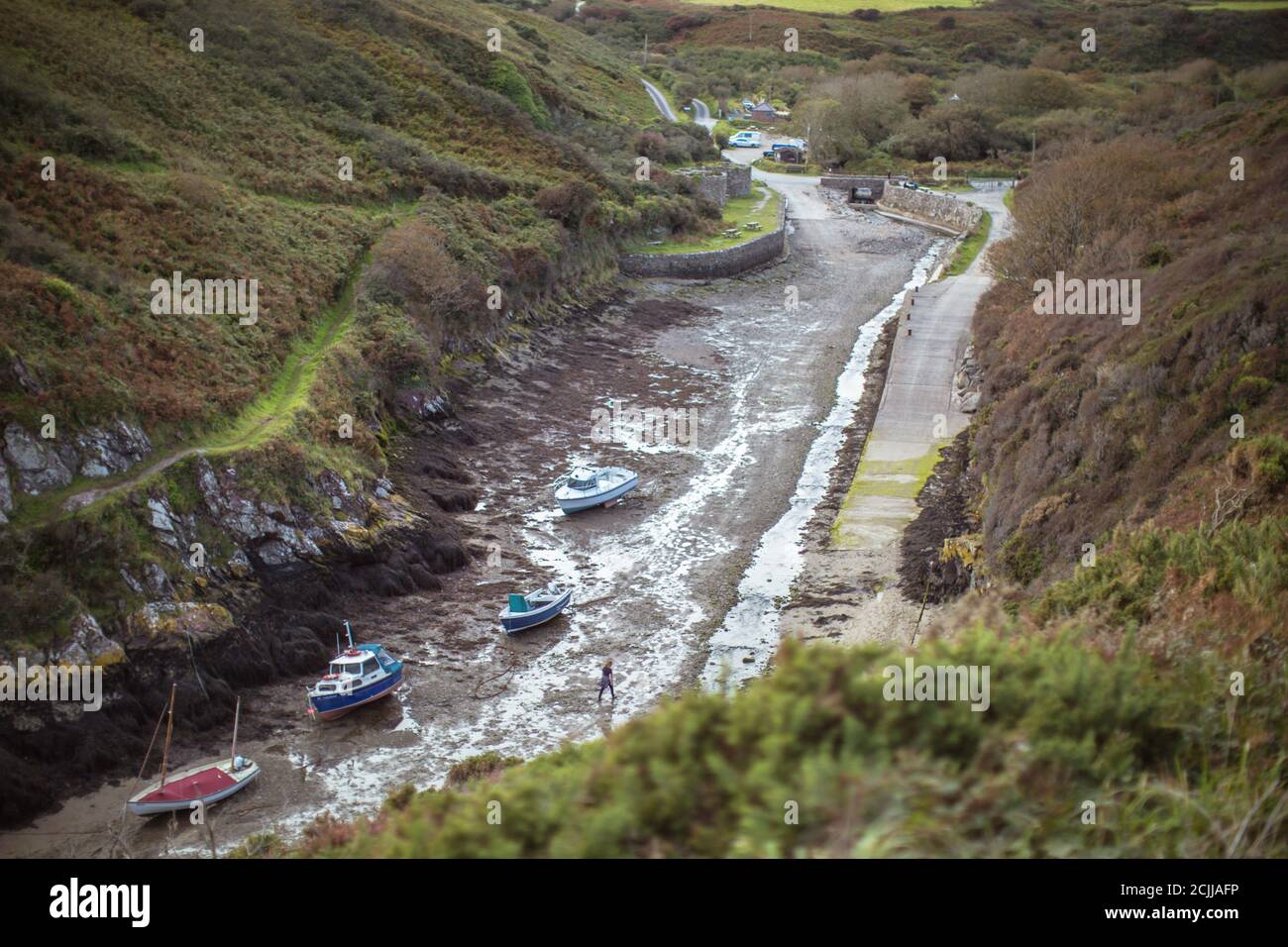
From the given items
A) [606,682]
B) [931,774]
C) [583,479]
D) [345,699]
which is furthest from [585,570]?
[931,774]

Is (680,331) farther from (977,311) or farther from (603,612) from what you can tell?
(603,612)

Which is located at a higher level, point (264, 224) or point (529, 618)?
point (264, 224)

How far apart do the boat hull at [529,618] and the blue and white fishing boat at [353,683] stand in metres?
2.94

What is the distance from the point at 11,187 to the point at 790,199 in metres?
52.4

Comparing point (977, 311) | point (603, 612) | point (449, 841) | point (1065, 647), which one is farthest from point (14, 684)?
point (977, 311)

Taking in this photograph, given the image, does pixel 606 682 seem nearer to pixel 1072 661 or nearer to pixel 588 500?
pixel 588 500

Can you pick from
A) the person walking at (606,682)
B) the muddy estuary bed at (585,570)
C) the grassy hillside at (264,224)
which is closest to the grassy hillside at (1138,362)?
the muddy estuary bed at (585,570)

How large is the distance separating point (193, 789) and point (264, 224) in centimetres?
2308

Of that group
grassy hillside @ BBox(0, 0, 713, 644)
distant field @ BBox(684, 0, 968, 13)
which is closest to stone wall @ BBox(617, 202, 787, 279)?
grassy hillside @ BBox(0, 0, 713, 644)

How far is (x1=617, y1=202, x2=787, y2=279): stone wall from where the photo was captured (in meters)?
53.6

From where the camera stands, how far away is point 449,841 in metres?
8.11

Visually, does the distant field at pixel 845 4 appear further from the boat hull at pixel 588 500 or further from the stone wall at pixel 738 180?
the boat hull at pixel 588 500

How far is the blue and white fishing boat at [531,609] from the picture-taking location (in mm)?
23312

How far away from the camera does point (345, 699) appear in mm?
20016
